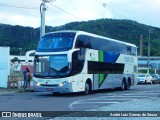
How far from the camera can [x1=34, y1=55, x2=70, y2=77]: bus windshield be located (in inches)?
953

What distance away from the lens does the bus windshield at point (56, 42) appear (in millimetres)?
24606

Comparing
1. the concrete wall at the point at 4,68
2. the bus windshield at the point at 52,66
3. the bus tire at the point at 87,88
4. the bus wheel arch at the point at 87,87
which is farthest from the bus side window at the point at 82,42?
the concrete wall at the point at 4,68

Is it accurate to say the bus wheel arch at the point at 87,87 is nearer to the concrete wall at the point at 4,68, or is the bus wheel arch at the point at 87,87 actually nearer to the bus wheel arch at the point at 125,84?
the bus wheel arch at the point at 125,84

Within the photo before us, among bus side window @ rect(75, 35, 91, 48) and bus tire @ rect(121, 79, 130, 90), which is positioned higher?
bus side window @ rect(75, 35, 91, 48)

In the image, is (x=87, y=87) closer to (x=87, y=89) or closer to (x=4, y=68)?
(x=87, y=89)

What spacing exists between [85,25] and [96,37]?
41.5 m

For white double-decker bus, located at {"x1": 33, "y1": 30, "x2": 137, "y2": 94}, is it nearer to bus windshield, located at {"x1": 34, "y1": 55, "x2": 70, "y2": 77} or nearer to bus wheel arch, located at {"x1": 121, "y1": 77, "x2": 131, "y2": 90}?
bus windshield, located at {"x1": 34, "y1": 55, "x2": 70, "y2": 77}

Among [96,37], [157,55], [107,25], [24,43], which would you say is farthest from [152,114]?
[157,55]

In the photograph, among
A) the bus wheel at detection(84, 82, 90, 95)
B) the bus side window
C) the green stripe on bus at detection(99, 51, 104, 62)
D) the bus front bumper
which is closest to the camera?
the bus front bumper

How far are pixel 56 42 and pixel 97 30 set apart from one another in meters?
44.0

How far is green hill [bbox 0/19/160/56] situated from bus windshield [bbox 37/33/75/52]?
38.4 m

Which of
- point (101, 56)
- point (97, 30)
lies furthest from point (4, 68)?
point (97, 30)

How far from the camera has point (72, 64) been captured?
24.3m

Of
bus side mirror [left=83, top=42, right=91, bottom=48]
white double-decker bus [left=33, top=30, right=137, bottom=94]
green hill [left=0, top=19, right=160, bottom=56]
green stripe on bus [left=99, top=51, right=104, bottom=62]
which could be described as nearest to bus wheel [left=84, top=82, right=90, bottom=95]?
white double-decker bus [left=33, top=30, right=137, bottom=94]
